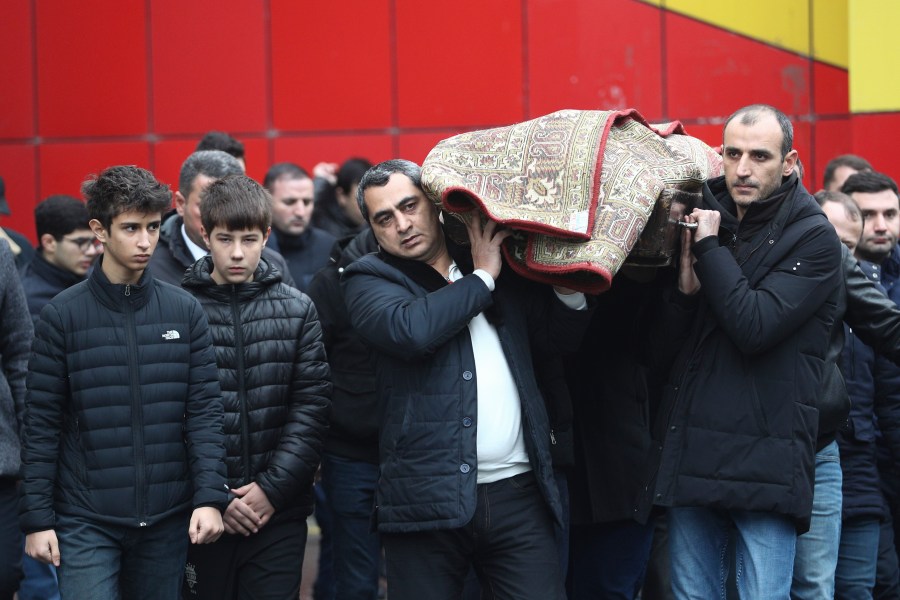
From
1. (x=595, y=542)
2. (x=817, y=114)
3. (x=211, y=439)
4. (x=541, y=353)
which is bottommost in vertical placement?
(x=595, y=542)

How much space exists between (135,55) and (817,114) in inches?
200

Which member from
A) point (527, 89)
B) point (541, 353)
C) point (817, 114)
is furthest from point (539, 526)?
point (817, 114)

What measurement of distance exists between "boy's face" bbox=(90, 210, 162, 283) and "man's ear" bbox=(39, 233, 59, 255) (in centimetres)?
195

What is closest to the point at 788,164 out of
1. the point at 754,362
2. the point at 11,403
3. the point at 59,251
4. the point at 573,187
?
the point at 754,362

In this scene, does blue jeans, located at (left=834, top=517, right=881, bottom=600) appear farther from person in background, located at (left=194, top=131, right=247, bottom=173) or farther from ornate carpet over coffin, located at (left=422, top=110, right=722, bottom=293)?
person in background, located at (left=194, top=131, right=247, bottom=173)

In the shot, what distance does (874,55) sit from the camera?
29.3 feet

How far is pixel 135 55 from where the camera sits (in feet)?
30.6

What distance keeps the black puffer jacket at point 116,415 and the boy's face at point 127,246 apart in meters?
0.04

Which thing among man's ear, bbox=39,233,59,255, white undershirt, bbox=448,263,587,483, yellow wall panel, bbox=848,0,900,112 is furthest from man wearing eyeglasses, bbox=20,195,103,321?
yellow wall panel, bbox=848,0,900,112

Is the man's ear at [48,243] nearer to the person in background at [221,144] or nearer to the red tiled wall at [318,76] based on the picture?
the person in background at [221,144]

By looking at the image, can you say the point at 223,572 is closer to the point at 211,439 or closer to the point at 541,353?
the point at 211,439

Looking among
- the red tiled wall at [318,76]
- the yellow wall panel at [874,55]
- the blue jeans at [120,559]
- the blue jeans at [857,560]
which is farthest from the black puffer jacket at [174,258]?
the yellow wall panel at [874,55]

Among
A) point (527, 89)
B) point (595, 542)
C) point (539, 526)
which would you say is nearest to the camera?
point (539, 526)

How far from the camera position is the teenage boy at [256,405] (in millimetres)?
4500
